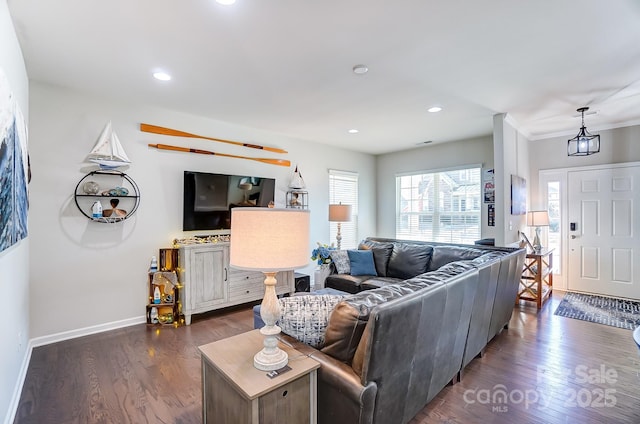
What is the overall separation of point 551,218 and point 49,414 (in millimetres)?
6757

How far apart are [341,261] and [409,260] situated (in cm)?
94

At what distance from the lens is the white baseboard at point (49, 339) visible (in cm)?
204

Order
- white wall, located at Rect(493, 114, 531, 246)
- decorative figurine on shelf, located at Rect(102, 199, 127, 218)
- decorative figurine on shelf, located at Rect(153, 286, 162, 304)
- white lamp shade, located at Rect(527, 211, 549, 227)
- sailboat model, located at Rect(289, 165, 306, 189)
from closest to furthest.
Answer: decorative figurine on shelf, located at Rect(102, 199, 127, 218) < decorative figurine on shelf, located at Rect(153, 286, 162, 304) < white wall, located at Rect(493, 114, 531, 246) < white lamp shade, located at Rect(527, 211, 549, 227) < sailboat model, located at Rect(289, 165, 306, 189)

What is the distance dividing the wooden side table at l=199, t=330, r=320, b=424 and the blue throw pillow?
9.03ft

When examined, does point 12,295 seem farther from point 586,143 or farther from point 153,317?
point 586,143

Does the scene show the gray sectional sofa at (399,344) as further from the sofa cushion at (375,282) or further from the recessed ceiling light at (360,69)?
the recessed ceiling light at (360,69)

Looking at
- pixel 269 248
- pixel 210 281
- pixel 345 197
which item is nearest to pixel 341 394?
pixel 269 248

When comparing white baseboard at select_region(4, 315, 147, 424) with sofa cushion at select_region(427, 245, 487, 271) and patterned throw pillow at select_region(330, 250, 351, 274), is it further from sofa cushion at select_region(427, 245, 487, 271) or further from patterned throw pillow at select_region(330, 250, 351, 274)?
sofa cushion at select_region(427, 245, 487, 271)

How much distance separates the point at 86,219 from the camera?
3.35 metres

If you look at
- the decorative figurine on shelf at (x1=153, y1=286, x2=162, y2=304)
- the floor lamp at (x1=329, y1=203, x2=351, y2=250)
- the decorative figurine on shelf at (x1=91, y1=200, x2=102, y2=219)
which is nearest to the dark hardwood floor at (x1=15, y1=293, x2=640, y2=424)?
the decorative figurine on shelf at (x1=153, y1=286, x2=162, y2=304)

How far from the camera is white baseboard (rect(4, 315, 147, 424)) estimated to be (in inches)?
80.2

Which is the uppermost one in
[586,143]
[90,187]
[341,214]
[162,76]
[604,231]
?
[162,76]

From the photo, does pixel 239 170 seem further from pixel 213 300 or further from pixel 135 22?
pixel 135 22

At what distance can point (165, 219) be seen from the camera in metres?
3.91
